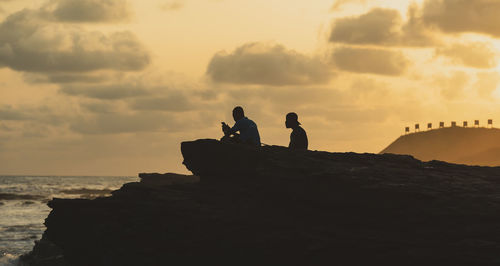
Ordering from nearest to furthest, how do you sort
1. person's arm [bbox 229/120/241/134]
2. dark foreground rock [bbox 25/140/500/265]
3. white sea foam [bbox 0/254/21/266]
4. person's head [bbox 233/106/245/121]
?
dark foreground rock [bbox 25/140/500/265]
person's arm [bbox 229/120/241/134]
person's head [bbox 233/106/245/121]
white sea foam [bbox 0/254/21/266]

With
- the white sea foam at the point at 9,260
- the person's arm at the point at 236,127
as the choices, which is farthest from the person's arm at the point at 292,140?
the white sea foam at the point at 9,260

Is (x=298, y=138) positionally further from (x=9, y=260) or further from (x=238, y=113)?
(x=9, y=260)

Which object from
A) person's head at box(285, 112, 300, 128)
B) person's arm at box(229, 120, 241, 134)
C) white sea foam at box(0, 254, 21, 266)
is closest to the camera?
person's arm at box(229, 120, 241, 134)

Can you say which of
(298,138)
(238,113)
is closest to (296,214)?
(238,113)

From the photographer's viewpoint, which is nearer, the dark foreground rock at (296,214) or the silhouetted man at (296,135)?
the dark foreground rock at (296,214)

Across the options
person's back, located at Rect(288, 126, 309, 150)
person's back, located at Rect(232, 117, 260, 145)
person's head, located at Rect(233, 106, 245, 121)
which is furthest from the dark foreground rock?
person's back, located at Rect(288, 126, 309, 150)

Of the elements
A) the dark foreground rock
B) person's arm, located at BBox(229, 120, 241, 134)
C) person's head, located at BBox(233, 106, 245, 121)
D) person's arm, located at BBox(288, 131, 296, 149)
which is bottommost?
the dark foreground rock

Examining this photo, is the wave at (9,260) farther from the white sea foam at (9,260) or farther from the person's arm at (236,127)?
the person's arm at (236,127)

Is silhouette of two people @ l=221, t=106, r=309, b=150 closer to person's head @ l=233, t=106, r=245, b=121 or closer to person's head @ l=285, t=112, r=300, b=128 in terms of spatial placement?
person's head @ l=233, t=106, r=245, b=121

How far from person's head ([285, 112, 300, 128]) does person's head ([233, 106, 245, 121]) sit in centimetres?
142

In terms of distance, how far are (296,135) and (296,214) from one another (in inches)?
150

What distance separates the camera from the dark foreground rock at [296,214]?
601 inches

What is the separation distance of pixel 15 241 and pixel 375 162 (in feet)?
112

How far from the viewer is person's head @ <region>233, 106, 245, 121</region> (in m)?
18.4
